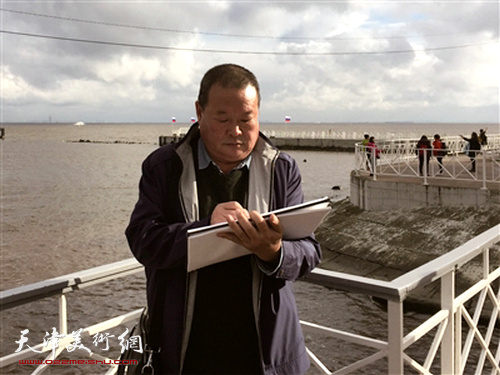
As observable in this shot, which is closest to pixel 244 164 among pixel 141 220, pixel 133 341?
pixel 141 220

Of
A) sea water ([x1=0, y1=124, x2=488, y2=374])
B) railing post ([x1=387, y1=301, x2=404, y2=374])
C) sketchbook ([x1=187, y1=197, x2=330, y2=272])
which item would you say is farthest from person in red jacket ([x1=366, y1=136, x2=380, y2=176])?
sketchbook ([x1=187, y1=197, x2=330, y2=272])

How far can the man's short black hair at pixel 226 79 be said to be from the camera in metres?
1.61

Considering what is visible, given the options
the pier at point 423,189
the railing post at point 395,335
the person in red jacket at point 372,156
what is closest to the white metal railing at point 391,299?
the railing post at point 395,335

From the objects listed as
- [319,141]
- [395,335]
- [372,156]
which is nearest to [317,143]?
[319,141]

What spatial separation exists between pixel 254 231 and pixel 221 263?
0.97ft

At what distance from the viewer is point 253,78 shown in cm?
165

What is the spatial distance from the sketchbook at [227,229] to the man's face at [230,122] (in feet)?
1.05

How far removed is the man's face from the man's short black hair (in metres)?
0.01

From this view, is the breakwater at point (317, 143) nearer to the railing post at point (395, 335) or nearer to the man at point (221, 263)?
the railing post at point (395, 335)

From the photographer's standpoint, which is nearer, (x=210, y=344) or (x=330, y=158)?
(x=210, y=344)

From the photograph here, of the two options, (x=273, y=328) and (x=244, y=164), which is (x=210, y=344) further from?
(x=244, y=164)

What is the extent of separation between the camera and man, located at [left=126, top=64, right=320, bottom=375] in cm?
161

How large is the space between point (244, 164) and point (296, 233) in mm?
326

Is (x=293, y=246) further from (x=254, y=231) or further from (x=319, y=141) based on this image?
(x=319, y=141)
